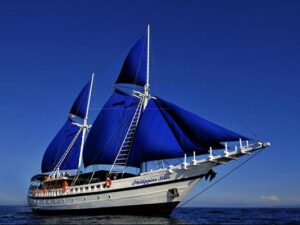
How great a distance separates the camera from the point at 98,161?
153ft

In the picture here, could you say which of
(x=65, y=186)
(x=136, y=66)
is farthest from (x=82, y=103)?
(x=65, y=186)

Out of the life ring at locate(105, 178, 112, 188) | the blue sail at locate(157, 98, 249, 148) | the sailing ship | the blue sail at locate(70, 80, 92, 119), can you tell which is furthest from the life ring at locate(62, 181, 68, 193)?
the blue sail at locate(70, 80, 92, 119)

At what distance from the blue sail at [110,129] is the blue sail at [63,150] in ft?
42.3

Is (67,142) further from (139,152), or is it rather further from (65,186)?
(139,152)

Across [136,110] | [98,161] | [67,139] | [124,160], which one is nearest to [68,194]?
[98,161]

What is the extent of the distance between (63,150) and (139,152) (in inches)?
1090

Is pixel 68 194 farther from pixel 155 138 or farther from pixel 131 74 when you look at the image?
pixel 131 74

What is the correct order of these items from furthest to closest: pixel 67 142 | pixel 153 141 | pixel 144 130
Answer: pixel 67 142, pixel 144 130, pixel 153 141

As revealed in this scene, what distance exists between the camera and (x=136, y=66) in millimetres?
49250

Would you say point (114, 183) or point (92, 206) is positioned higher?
point (114, 183)

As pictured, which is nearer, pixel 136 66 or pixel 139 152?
pixel 139 152

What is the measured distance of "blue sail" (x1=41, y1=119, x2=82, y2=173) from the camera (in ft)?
202

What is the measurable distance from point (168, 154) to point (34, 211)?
2957 cm

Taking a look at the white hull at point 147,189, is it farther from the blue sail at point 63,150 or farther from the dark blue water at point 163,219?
the blue sail at point 63,150
